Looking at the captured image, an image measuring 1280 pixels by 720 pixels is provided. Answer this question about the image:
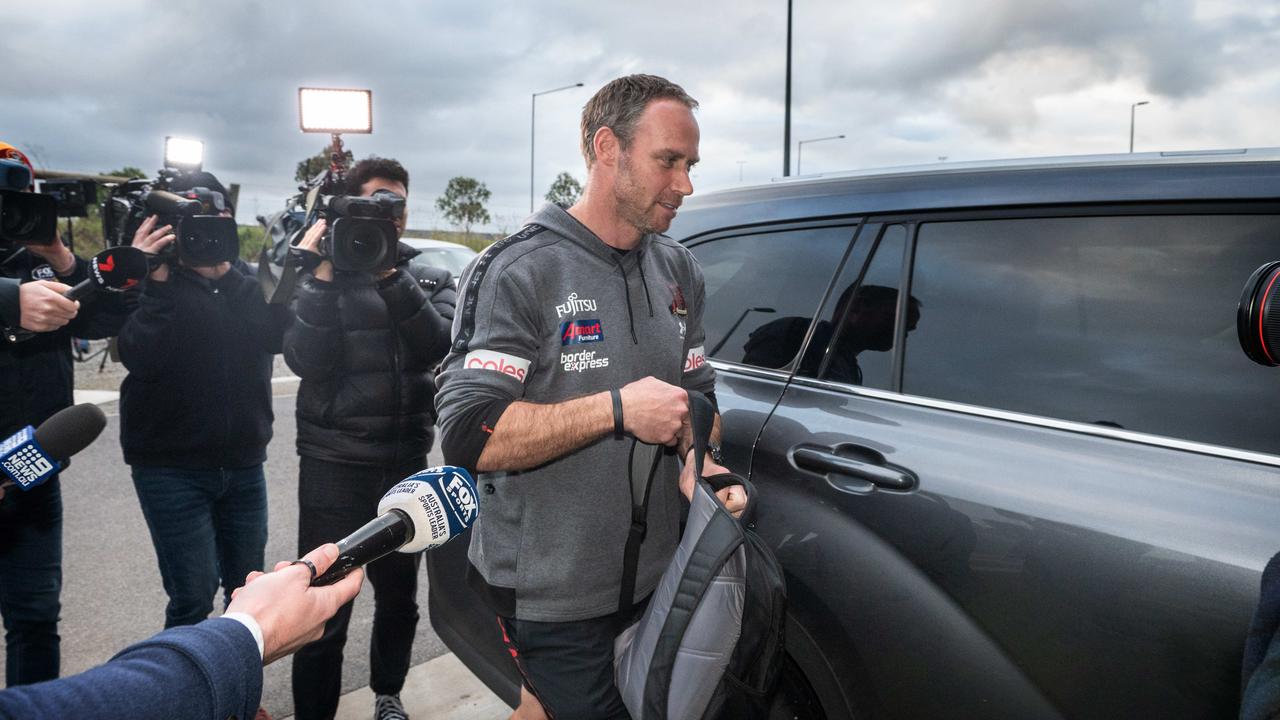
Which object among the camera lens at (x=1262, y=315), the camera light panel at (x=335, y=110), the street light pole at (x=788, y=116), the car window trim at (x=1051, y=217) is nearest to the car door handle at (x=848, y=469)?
the car window trim at (x=1051, y=217)

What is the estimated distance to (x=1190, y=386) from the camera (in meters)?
1.54

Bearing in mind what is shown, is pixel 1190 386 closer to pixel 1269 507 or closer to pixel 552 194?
pixel 1269 507

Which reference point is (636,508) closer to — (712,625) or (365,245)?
(712,625)

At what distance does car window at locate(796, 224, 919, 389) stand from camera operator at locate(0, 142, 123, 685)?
6.87 ft

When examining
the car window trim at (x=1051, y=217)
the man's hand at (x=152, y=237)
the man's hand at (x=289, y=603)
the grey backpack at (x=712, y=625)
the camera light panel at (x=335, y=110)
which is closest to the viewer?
the man's hand at (x=289, y=603)

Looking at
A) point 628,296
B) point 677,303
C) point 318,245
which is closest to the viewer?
point 628,296

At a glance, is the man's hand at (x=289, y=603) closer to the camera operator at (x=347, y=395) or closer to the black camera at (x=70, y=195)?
the camera operator at (x=347, y=395)

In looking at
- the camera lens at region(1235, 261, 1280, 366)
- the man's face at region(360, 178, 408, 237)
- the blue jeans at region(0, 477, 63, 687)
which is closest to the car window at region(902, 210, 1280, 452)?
the camera lens at region(1235, 261, 1280, 366)

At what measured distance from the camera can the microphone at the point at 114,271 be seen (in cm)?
232

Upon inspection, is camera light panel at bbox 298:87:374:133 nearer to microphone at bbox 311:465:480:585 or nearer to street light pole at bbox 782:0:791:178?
microphone at bbox 311:465:480:585

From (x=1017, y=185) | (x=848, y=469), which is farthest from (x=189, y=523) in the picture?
(x=1017, y=185)

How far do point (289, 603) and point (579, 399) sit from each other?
711 mm

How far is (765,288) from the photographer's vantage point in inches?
88.0

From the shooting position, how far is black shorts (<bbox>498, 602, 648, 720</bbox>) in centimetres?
169
